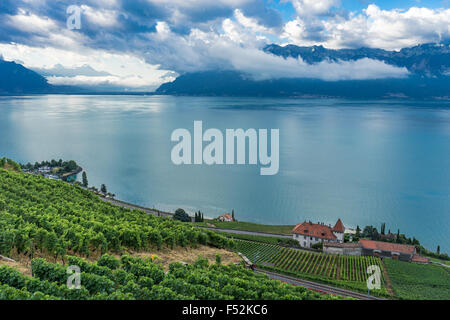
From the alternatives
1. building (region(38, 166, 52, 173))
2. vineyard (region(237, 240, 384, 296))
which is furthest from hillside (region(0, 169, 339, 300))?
building (region(38, 166, 52, 173))

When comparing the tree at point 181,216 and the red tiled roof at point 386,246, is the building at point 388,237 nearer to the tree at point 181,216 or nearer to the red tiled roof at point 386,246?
the red tiled roof at point 386,246

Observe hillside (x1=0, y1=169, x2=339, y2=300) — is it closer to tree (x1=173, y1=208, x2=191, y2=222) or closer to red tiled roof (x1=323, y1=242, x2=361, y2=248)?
red tiled roof (x1=323, y1=242, x2=361, y2=248)

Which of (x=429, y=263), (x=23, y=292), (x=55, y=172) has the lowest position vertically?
(x=429, y=263)

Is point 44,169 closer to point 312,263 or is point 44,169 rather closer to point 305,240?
point 305,240

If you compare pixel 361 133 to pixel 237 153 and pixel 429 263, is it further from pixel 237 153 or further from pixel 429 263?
pixel 429 263
